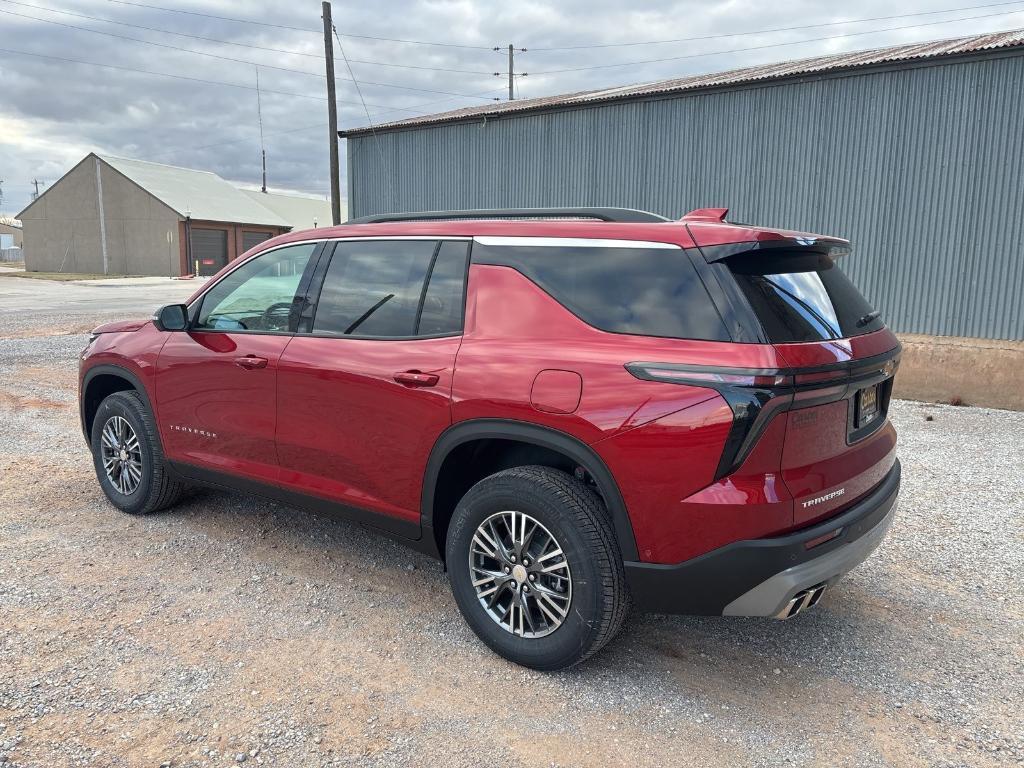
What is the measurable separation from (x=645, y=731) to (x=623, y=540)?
67 cm

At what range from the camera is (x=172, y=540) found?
4297mm

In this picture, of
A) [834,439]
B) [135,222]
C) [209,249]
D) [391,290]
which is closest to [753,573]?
[834,439]

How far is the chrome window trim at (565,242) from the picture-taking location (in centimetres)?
286

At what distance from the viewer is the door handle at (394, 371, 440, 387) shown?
3.17 metres

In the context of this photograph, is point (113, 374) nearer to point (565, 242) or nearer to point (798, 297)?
point (565, 242)

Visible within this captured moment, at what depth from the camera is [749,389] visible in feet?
8.15

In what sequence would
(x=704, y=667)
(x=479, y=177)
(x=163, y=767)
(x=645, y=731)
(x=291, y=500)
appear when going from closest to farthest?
(x=163, y=767), (x=645, y=731), (x=704, y=667), (x=291, y=500), (x=479, y=177)

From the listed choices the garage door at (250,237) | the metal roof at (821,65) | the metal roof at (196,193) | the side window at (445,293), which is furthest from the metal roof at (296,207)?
Answer: the side window at (445,293)

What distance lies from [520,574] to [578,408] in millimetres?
736

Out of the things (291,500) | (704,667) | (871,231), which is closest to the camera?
(704,667)

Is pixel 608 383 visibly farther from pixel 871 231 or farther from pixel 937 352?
pixel 871 231

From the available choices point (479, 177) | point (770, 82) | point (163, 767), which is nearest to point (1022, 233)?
point (770, 82)

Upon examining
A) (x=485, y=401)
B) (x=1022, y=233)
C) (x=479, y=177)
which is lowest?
(x=485, y=401)

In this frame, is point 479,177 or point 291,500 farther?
point 479,177
